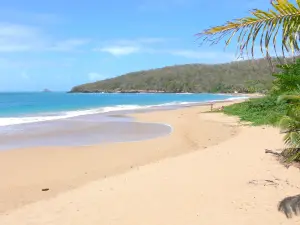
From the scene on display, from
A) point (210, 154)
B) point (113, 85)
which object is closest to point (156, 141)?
point (210, 154)

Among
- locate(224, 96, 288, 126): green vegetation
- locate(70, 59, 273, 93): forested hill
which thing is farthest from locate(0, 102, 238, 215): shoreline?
locate(70, 59, 273, 93): forested hill

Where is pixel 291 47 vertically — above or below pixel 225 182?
above

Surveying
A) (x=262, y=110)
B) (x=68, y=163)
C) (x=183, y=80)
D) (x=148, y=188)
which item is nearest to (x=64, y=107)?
(x=262, y=110)

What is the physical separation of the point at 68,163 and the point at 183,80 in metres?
126

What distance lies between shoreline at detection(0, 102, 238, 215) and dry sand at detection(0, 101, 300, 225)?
2 cm

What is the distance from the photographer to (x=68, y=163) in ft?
28.7

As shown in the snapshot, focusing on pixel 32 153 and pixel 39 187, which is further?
pixel 32 153

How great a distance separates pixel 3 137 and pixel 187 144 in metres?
6.89

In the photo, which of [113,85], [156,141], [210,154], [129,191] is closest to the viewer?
[129,191]

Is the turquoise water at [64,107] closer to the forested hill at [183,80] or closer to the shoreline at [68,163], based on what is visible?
the shoreline at [68,163]

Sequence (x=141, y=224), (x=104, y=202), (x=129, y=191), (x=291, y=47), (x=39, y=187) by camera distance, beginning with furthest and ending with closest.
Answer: (x=39, y=187) < (x=129, y=191) < (x=104, y=202) < (x=141, y=224) < (x=291, y=47)

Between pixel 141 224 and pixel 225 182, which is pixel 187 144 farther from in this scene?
pixel 141 224

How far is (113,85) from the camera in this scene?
157 m

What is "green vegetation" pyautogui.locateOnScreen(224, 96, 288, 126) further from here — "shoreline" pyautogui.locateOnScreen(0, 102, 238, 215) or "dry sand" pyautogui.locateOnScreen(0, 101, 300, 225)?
"dry sand" pyautogui.locateOnScreen(0, 101, 300, 225)
